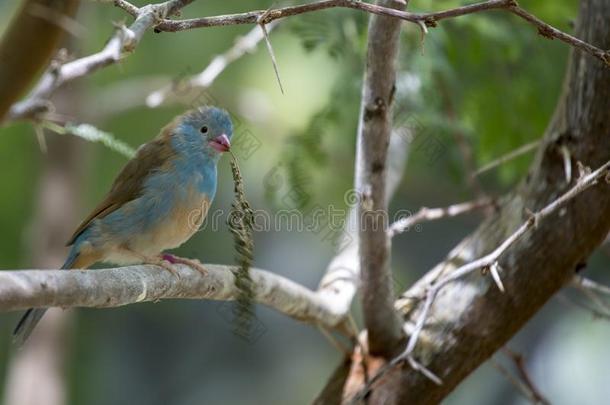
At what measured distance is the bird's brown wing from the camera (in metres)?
3.63

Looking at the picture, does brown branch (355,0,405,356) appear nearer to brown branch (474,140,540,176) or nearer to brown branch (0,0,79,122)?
brown branch (474,140,540,176)

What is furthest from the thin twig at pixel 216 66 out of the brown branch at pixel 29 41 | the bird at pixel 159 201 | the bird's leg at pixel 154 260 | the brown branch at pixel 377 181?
the brown branch at pixel 29 41

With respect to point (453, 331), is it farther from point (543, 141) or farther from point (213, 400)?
point (213, 400)

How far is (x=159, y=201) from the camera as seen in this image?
140 inches

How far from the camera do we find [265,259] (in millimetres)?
8164

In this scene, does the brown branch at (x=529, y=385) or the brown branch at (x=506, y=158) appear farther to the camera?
the brown branch at (x=529, y=385)

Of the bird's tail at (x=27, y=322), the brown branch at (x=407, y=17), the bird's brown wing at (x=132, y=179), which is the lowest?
the bird's tail at (x=27, y=322)

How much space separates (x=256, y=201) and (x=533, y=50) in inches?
108

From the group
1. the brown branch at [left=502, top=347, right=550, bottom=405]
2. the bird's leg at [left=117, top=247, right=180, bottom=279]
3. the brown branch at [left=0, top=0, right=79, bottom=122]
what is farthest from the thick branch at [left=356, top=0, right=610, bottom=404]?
the brown branch at [left=0, top=0, right=79, bottom=122]

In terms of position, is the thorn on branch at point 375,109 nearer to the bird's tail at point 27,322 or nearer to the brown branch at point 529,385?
the brown branch at point 529,385

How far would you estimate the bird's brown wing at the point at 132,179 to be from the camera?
143 inches

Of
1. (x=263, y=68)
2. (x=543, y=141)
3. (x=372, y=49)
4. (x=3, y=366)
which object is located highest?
(x=263, y=68)

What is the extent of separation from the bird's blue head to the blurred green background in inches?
21.5

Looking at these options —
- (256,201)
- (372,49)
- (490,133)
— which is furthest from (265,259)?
(372,49)
